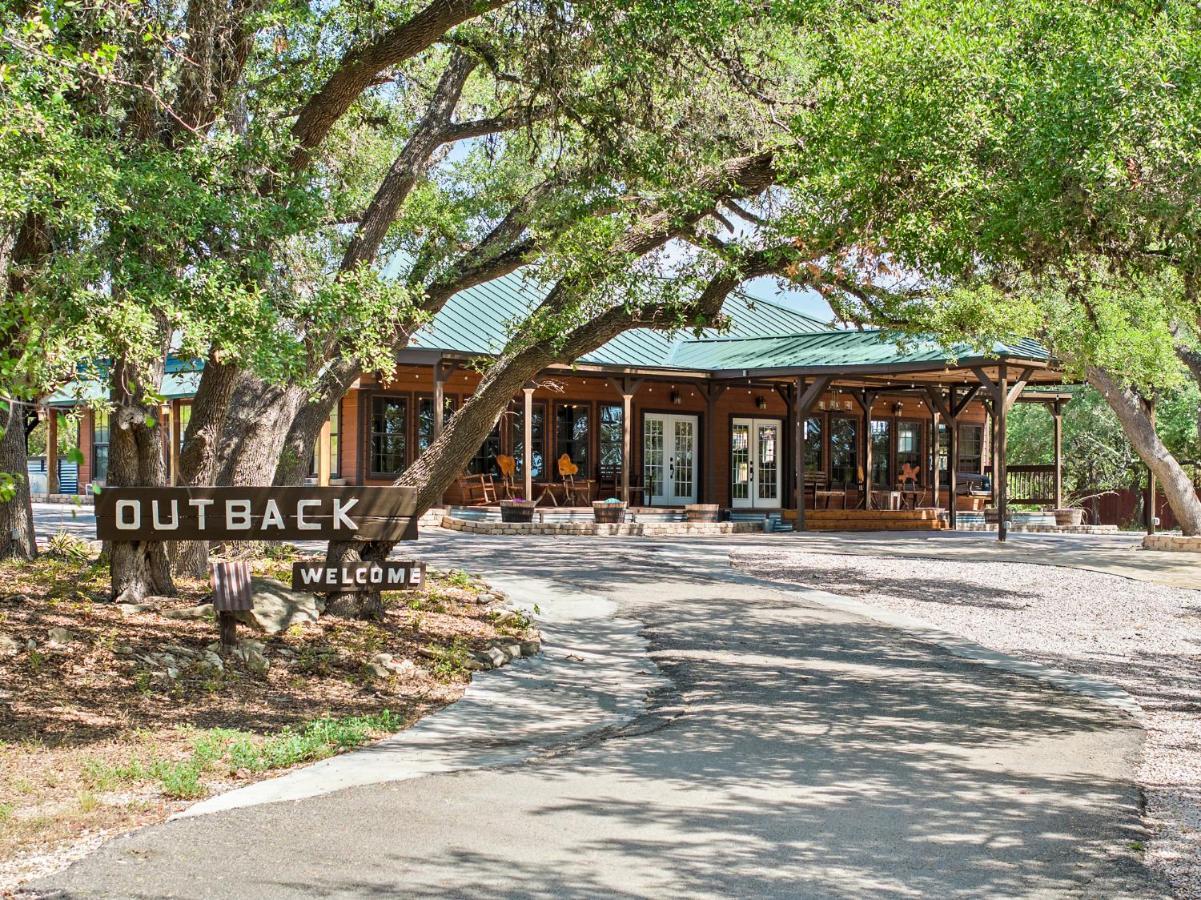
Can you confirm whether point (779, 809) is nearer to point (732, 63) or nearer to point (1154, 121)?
point (1154, 121)

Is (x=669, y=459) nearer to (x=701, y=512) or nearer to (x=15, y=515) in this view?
(x=701, y=512)

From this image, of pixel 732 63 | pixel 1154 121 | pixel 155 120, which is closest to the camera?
pixel 1154 121

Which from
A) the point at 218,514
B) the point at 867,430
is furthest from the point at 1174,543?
the point at 218,514

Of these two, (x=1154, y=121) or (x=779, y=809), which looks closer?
(x=779, y=809)

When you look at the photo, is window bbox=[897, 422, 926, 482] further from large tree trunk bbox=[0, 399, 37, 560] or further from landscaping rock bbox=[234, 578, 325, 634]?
landscaping rock bbox=[234, 578, 325, 634]

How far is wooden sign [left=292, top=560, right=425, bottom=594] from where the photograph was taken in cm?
958

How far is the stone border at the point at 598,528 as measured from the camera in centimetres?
2127

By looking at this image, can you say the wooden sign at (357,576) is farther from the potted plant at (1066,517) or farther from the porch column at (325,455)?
the potted plant at (1066,517)

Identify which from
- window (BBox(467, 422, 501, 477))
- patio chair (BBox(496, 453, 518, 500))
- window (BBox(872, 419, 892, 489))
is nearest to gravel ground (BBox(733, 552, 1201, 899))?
patio chair (BBox(496, 453, 518, 500))

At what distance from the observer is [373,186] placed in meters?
16.3

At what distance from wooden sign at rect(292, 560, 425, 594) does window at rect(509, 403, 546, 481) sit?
15.2 meters

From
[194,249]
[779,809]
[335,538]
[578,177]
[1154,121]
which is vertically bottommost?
[779,809]

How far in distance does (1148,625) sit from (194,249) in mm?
9013

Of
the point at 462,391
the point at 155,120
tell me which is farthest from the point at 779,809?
the point at 462,391
